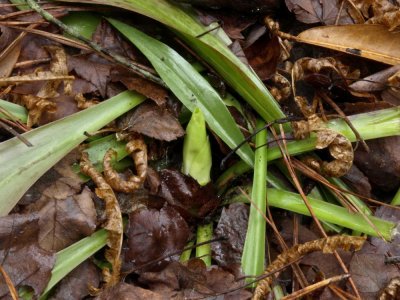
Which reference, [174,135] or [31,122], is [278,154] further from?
[31,122]

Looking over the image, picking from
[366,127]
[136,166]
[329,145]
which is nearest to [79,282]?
[136,166]

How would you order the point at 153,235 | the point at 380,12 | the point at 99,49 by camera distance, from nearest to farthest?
the point at 153,235, the point at 99,49, the point at 380,12

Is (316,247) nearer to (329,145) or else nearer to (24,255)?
(329,145)

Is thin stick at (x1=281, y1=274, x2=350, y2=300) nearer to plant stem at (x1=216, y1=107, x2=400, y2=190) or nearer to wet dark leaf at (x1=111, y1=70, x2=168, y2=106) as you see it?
plant stem at (x1=216, y1=107, x2=400, y2=190)

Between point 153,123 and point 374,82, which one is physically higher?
point 153,123

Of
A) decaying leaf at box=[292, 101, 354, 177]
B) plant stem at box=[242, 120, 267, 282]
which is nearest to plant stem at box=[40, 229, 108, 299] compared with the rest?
plant stem at box=[242, 120, 267, 282]

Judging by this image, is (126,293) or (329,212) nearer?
(126,293)

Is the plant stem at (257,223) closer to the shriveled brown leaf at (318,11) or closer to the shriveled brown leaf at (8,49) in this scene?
the shriveled brown leaf at (318,11)

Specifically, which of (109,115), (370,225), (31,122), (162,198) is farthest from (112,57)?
(370,225)
